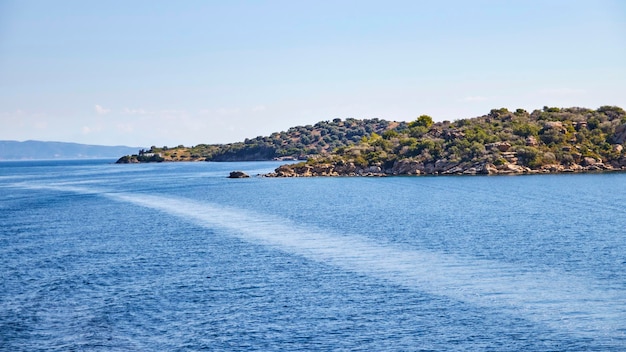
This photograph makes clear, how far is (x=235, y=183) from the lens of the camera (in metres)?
125

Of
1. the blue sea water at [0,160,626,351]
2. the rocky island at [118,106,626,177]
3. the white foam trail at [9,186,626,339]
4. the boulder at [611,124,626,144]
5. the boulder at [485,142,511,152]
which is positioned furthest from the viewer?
the boulder at [485,142,511,152]

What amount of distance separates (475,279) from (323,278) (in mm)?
8459

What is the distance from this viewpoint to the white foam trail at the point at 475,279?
29438 mm

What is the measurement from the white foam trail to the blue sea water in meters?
0.13

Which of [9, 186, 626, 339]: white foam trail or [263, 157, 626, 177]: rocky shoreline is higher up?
[263, 157, 626, 177]: rocky shoreline

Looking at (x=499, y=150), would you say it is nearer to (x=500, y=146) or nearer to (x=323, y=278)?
(x=500, y=146)

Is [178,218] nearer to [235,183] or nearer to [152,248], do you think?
[152,248]

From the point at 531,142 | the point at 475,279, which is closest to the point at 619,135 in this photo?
the point at 531,142

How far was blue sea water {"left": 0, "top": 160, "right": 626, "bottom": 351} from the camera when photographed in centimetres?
2797

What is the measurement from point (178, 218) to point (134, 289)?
34675 millimetres

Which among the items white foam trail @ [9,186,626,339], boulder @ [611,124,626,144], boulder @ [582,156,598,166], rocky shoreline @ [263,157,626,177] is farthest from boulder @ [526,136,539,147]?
white foam trail @ [9,186,626,339]

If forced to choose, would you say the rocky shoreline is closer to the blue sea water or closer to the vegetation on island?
the vegetation on island

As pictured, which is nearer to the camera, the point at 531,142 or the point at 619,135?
the point at 619,135

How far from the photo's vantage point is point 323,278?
38.4m
